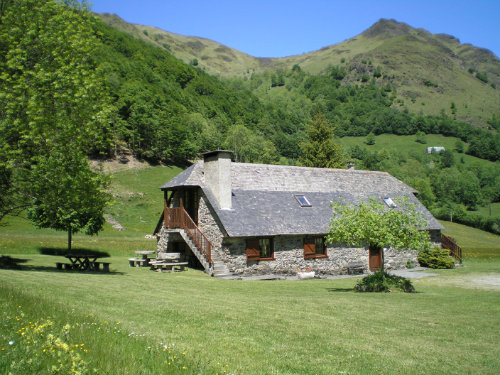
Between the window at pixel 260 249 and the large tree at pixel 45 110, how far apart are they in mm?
9731

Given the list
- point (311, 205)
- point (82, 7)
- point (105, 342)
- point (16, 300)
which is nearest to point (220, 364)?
point (105, 342)

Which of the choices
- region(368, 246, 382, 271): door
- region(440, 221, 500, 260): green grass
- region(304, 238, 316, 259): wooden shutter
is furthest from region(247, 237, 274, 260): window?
region(440, 221, 500, 260): green grass

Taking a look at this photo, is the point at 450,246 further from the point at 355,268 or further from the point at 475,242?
the point at 475,242

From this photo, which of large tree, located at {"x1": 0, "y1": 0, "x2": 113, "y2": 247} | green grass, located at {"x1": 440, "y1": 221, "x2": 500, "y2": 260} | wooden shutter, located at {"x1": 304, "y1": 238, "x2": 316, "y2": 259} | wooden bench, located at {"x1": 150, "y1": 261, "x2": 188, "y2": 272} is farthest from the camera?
→ green grass, located at {"x1": 440, "y1": 221, "x2": 500, "y2": 260}

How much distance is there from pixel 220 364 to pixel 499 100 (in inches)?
8243

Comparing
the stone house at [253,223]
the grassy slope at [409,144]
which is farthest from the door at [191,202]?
the grassy slope at [409,144]

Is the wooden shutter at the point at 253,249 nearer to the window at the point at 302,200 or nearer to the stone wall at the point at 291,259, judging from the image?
the stone wall at the point at 291,259

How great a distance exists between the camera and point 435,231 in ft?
111

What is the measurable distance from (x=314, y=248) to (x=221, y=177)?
7770 mm

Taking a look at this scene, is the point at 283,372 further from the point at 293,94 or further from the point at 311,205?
the point at 293,94

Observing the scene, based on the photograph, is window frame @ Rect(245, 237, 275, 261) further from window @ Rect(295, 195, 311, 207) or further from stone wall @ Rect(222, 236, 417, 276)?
window @ Rect(295, 195, 311, 207)

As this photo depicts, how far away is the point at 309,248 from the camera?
27734 millimetres

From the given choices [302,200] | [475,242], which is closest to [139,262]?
[302,200]

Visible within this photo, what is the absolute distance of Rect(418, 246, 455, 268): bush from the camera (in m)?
32.4
